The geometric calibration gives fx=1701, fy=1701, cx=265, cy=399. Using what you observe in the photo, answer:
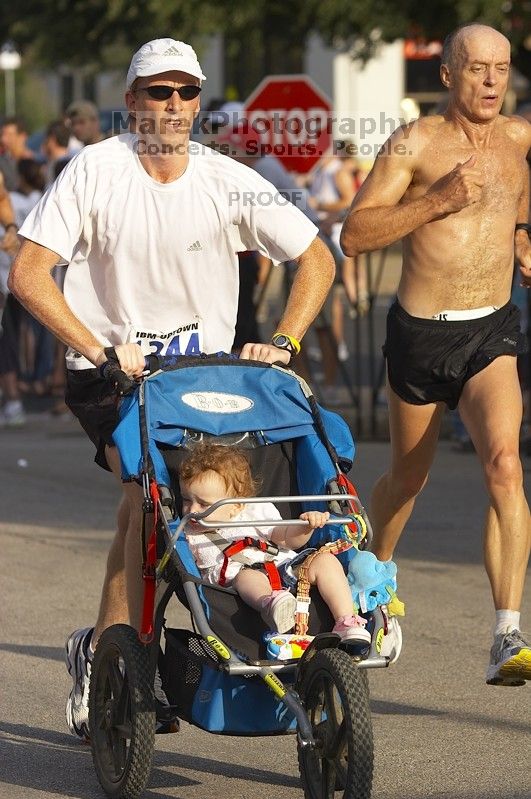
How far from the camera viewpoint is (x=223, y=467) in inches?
199

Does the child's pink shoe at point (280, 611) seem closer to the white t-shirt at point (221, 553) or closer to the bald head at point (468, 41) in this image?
the white t-shirt at point (221, 553)

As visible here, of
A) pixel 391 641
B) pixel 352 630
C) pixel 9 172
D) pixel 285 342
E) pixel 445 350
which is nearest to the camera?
pixel 352 630

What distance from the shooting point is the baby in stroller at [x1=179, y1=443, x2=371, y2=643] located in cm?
472

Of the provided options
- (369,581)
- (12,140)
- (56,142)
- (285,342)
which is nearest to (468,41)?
(285,342)

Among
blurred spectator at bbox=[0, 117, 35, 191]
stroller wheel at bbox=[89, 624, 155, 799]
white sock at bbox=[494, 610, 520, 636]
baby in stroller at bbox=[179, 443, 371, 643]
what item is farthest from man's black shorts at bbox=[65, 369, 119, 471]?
blurred spectator at bbox=[0, 117, 35, 191]

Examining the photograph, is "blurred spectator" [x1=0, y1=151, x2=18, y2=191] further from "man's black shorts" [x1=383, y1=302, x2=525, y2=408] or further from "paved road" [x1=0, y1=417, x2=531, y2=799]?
"man's black shorts" [x1=383, y1=302, x2=525, y2=408]

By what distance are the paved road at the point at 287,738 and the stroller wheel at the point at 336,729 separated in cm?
50

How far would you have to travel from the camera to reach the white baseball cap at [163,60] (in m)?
5.42

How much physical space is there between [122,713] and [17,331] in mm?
10738

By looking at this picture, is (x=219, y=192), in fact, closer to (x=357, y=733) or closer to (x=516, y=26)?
(x=357, y=733)

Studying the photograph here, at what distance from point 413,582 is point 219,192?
315 cm

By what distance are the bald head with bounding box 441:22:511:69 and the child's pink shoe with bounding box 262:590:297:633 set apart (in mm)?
2479

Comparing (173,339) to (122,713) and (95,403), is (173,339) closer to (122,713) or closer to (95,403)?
(95,403)
